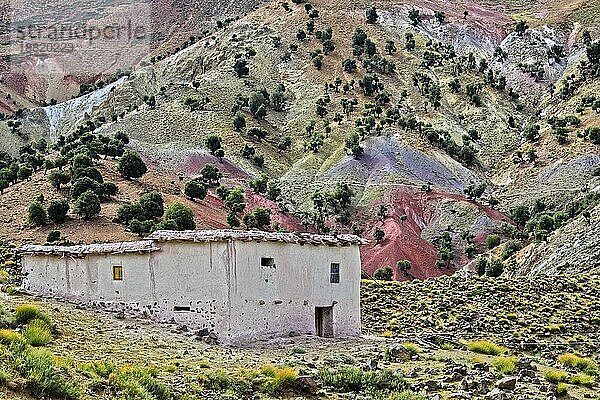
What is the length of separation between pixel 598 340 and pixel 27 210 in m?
41.1

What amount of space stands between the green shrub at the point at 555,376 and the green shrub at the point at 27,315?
12309mm

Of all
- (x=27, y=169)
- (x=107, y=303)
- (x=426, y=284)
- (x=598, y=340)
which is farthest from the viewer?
(x=27, y=169)

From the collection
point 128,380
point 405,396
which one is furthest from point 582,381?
point 128,380

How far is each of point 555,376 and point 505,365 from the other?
4.95 feet

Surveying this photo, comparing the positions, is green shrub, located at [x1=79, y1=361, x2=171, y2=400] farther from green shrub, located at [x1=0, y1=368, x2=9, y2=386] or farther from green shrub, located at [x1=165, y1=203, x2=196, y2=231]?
green shrub, located at [x1=165, y1=203, x2=196, y2=231]

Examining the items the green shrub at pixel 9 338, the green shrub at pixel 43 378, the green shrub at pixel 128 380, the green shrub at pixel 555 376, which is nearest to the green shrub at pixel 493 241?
the green shrub at pixel 555 376

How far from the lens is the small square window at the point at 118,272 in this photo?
24781mm

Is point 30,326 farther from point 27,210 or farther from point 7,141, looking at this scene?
point 7,141

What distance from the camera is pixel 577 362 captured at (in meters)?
23.0

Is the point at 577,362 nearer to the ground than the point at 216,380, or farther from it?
nearer to the ground

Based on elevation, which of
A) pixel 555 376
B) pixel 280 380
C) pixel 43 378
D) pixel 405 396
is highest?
pixel 43 378

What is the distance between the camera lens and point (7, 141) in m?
109

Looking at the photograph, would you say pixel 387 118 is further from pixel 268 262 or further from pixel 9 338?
pixel 9 338

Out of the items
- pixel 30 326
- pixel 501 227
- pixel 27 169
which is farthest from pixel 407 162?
pixel 30 326
